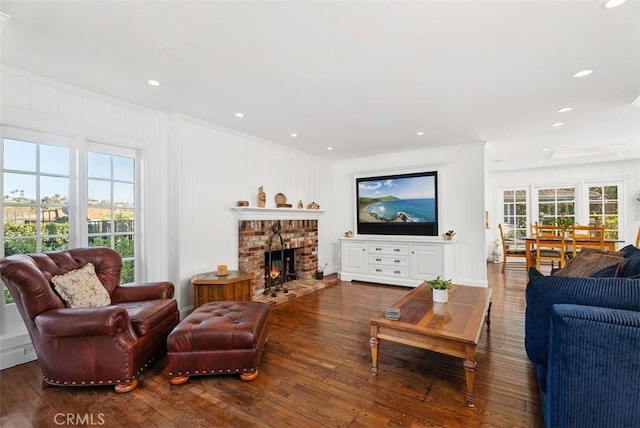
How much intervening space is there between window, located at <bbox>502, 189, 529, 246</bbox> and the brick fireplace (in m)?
5.60

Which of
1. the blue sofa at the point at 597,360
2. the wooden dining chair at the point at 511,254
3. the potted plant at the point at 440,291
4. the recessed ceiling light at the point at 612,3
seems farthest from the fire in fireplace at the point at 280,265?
the wooden dining chair at the point at 511,254

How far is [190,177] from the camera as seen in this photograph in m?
3.69

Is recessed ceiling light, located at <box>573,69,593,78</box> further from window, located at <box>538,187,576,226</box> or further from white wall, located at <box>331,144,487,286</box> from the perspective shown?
window, located at <box>538,187,576,226</box>

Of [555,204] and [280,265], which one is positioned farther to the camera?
[555,204]

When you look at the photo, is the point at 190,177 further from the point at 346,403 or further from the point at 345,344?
the point at 346,403

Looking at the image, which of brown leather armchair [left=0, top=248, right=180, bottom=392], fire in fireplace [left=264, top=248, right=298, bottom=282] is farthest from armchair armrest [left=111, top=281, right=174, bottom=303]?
fire in fireplace [left=264, top=248, right=298, bottom=282]

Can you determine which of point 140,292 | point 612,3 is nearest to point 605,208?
point 612,3

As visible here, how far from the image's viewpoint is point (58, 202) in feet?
9.46

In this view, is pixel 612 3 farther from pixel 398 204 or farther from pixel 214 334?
pixel 398 204

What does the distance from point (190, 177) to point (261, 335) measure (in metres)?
2.23

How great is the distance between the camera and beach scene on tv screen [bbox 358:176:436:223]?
214 inches

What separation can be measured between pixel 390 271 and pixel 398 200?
139 cm

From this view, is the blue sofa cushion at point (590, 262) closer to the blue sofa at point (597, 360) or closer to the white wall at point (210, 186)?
the blue sofa at point (597, 360)

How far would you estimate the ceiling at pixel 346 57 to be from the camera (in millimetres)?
1811
